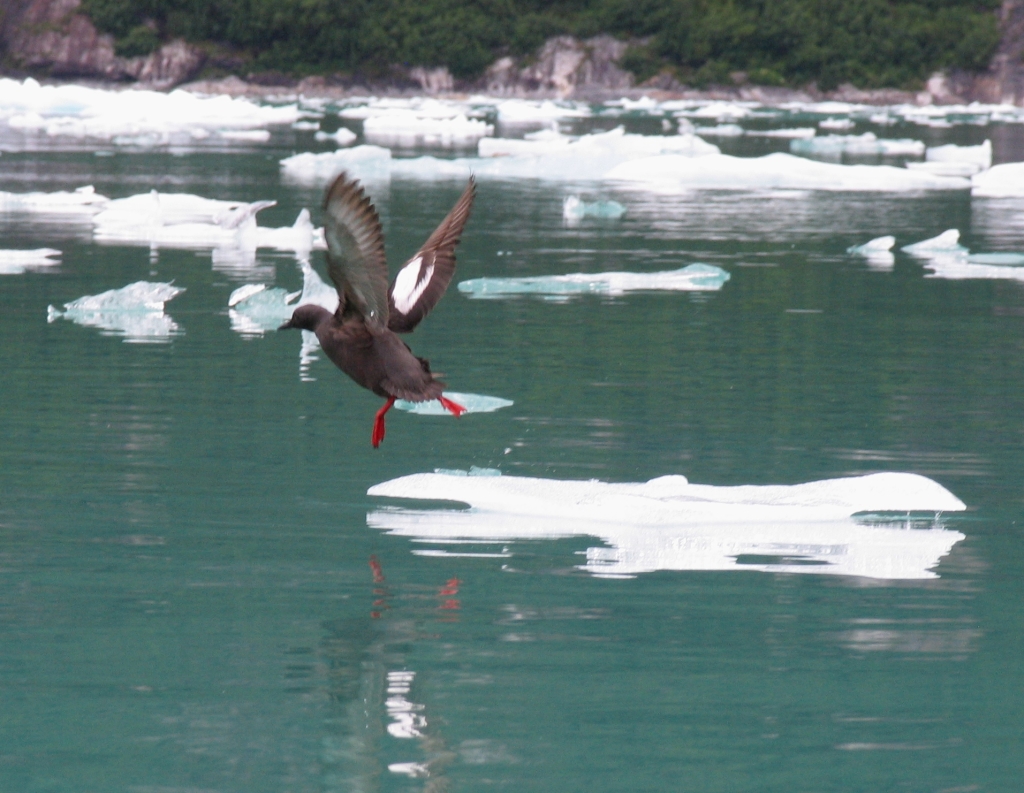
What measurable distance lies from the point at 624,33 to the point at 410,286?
68334 mm

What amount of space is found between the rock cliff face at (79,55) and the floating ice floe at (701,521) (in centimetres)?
6751

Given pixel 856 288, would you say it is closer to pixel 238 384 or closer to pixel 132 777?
pixel 238 384

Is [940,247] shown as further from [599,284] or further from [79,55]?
[79,55]

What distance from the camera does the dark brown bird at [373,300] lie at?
4.10m

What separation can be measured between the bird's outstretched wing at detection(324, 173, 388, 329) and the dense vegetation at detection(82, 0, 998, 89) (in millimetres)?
65437

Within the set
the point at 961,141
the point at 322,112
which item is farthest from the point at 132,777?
the point at 322,112

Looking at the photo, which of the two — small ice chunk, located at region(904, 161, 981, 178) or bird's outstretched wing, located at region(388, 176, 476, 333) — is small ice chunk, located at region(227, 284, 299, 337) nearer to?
bird's outstretched wing, located at region(388, 176, 476, 333)

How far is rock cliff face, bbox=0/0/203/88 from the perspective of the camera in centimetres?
7019

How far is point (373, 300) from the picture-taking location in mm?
4355

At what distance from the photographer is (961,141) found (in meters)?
35.0

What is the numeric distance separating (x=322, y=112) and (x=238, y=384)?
43.8 meters

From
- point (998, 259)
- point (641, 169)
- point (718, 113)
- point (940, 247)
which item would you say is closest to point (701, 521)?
point (998, 259)

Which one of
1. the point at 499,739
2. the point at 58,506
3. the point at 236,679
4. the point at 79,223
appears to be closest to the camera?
the point at 499,739

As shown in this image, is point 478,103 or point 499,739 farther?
point 478,103
